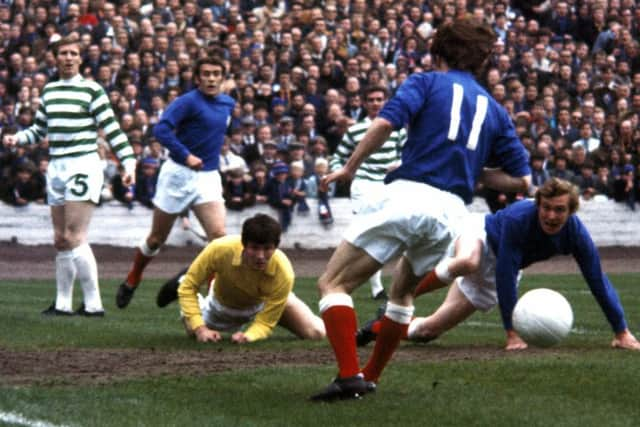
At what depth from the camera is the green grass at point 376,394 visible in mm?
6977

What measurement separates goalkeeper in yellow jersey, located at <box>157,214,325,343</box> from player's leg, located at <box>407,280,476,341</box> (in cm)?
87

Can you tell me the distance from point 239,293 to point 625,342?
9.13 ft

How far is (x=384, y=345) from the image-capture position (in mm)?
7902

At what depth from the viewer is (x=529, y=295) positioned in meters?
9.40

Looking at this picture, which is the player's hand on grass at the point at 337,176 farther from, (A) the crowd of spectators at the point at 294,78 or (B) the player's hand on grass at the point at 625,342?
(A) the crowd of spectators at the point at 294,78

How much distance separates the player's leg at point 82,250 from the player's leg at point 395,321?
526 cm

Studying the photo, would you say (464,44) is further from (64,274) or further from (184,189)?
(64,274)

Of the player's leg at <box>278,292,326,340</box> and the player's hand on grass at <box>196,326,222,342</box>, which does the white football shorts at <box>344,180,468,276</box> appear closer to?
the player's hand on grass at <box>196,326,222,342</box>

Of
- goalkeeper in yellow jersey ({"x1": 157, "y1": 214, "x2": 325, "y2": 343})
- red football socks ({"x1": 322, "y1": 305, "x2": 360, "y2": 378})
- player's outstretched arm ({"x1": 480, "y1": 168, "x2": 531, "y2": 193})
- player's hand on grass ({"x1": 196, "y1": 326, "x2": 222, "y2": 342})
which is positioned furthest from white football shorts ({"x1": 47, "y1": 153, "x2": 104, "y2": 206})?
red football socks ({"x1": 322, "y1": 305, "x2": 360, "y2": 378})

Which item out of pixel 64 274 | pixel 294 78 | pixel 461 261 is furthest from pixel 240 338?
pixel 294 78

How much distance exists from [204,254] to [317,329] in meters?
1.17

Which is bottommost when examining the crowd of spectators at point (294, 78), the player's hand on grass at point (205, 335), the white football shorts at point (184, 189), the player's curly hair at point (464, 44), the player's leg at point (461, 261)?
the crowd of spectators at point (294, 78)

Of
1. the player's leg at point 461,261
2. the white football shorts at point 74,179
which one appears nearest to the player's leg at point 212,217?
the white football shorts at point 74,179

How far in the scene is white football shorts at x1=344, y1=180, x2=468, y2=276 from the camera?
24.5 feet
